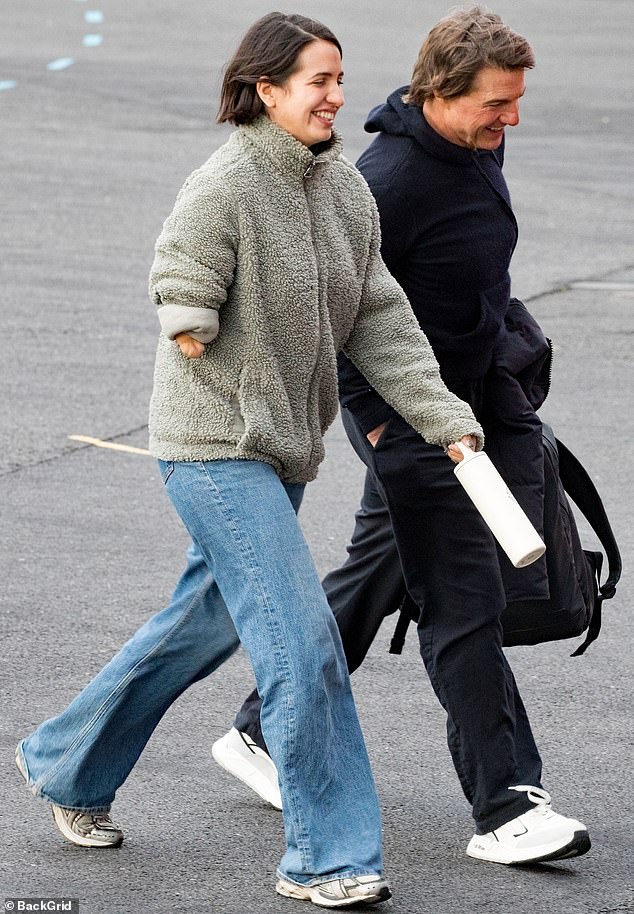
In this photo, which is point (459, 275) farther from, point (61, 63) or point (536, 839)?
point (61, 63)

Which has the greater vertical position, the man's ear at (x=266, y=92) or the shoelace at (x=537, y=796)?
the man's ear at (x=266, y=92)

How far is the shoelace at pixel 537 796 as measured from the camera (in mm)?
4150

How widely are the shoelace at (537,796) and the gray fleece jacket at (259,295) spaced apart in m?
0.93

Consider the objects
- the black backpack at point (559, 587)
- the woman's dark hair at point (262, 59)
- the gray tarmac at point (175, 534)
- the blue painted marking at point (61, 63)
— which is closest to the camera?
the woman's dark hair at point (262, 59)

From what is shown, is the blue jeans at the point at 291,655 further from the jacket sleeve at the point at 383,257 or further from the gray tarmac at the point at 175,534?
the jacket sleeve at the point at 383,257

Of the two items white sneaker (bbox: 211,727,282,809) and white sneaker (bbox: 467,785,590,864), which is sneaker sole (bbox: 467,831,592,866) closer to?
white sneaker (bbox: 467,785,590,864)

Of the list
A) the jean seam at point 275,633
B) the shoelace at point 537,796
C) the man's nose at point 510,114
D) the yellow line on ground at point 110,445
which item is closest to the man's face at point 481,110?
the man's nose at point 510,114

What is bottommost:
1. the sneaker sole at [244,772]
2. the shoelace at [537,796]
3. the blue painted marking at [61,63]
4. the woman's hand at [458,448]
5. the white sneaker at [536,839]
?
the blue painted marking at [61,63]

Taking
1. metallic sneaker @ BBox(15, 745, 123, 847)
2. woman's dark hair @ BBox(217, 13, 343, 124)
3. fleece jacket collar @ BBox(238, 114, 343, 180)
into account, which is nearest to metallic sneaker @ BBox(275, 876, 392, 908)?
metallic sneaker @ BBox(15, 745, 123, 847)

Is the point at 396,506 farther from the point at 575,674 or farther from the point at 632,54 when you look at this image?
the point at 632,54

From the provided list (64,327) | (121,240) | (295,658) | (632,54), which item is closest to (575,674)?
(295,658)

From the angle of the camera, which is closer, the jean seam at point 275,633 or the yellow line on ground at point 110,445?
the jean seam at point 275,633

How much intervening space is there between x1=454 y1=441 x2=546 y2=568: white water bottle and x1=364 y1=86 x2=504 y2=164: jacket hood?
2.71 ft

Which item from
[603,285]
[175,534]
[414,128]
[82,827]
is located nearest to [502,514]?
[414,128]
